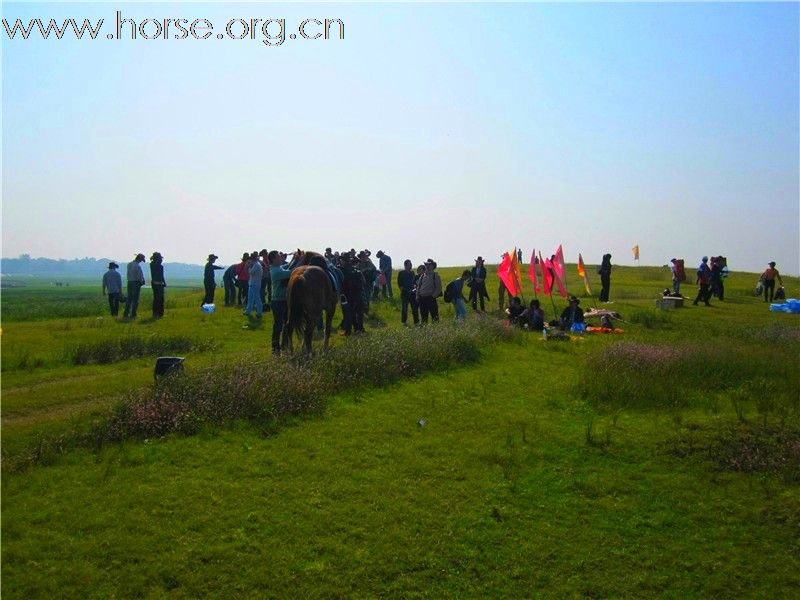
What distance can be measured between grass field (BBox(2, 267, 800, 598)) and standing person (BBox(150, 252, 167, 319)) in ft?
32.5

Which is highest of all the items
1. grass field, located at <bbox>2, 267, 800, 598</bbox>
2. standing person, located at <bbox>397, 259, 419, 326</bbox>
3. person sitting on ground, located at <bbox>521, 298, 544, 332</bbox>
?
standing person, located at <bbox>397, 259, 419, 326</bbox>

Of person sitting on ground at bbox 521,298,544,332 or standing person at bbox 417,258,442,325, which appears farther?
person sitting on ground at bbox 521,298,544,332

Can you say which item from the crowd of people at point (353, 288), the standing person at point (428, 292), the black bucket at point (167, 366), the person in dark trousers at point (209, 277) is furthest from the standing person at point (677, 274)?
the black bucket at point (167, 366)

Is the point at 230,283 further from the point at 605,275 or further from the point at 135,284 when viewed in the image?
the point at 605,275

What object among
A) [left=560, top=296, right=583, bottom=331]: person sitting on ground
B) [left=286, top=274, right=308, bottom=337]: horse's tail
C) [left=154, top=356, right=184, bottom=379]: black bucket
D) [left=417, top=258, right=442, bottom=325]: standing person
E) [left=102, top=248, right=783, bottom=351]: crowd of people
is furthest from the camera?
[left=560, top=296, right=583, bottom=331]: person sitting on ground

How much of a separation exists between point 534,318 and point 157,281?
555 inches

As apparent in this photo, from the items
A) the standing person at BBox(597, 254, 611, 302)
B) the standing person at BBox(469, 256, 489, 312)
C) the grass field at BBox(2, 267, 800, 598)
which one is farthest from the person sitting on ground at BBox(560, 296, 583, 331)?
the grass field at BBox(2, 267, 800, 598)

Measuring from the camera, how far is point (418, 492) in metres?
9.16

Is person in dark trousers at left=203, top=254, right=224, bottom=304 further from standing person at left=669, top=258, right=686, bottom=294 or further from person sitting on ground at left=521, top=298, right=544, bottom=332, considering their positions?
standing person at left=669, top=258, right=686, bottom=294

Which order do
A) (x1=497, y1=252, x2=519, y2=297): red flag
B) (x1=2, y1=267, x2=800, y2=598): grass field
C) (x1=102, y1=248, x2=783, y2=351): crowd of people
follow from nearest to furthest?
1. (x1=2, y1=267, x2=800, y2=598): grass field
2. (x1=102, y1=248, x2=783, y2=351): crowd of people
3. (x1=497, y1=252, x2=519, y2=297): red flag

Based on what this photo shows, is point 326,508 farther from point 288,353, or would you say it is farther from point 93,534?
point 288,353

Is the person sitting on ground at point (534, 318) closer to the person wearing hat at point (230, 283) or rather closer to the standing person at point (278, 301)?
the standing person at point (278, 301)

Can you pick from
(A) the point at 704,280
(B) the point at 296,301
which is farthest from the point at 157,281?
(A) the point at 704,280

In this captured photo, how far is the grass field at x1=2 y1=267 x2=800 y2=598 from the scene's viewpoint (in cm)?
728
